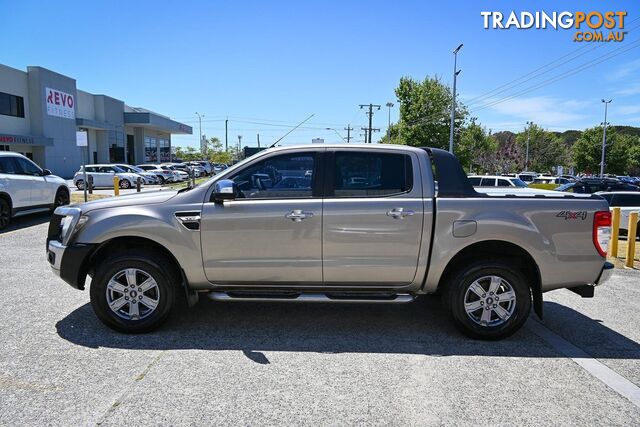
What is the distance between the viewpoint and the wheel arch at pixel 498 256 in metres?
4.33

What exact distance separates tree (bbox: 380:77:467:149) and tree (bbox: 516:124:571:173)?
36.5 meters

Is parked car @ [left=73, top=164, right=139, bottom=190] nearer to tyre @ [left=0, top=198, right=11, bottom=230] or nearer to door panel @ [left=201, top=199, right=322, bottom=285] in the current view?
tyre @ [left=0, top=198, right=11, bottom=230]

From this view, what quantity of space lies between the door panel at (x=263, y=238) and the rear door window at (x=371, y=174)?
0.35 metres

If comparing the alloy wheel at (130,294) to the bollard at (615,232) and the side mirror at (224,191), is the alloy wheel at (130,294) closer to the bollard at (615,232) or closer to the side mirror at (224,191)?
the side mirror at (224,191)

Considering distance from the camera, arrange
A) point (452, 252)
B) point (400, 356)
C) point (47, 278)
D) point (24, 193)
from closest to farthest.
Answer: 1. point (400, 356)
2. point (452, 252)
3. point (47, 278)
4. point (24, 193)

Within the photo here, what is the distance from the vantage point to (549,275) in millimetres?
4258

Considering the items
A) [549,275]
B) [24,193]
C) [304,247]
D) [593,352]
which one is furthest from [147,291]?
[24,193]

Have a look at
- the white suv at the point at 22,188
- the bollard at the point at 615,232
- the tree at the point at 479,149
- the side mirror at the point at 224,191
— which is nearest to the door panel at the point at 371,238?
the side mirror at the point at 224,191

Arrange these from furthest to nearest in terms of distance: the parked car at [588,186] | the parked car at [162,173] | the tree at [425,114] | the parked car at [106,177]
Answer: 1. the tree at [425,114]
2. the parked car at [162,173]
3. the parked car at [106,177]
4. the parked car at [588,186]

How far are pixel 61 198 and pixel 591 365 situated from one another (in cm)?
1334

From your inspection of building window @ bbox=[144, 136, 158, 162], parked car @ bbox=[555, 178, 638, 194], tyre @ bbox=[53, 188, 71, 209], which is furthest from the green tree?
tyre @ bbox=[53, 188, 71, 209]

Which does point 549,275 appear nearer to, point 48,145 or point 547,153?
point 48,145

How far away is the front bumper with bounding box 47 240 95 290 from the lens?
4328 mm

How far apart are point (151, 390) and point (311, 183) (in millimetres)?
2233
